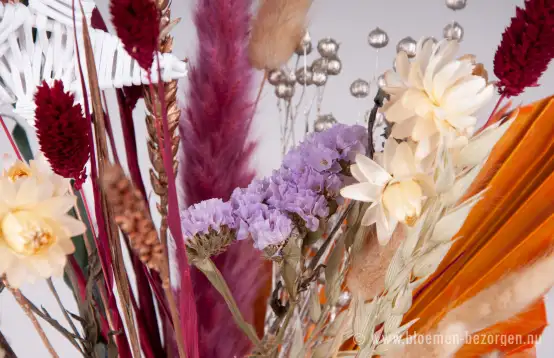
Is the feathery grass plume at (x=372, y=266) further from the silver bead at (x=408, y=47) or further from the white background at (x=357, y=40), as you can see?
the white background at (x=357, y=40)

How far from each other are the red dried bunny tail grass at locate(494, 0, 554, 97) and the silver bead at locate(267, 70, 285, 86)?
16cm

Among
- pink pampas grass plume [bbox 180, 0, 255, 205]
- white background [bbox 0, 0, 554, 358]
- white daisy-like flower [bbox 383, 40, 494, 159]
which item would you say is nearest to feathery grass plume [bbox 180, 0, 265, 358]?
pink pampas grass plume [bbox 180, 0, 255, 205]

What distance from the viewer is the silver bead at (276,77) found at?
40 centimetres

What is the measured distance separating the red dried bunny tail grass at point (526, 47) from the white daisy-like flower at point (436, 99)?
0.01 meters

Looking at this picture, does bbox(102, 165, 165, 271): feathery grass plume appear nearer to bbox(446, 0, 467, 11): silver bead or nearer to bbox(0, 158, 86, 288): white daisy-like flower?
bbox(0, 158, 86, 288): white daisy-like flower

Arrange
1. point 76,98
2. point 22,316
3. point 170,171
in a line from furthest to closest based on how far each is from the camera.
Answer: point 22,316
point 76,98
point 170,171

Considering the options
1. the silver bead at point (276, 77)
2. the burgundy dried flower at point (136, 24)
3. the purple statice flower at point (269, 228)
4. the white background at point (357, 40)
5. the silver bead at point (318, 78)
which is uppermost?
the white background at point (357, 40)

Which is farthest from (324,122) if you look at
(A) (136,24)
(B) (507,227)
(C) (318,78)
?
(A) (136,24)

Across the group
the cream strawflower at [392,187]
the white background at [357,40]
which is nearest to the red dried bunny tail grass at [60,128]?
the cream strawflower at [392,187]

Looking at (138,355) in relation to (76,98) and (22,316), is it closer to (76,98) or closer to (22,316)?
(76,98)

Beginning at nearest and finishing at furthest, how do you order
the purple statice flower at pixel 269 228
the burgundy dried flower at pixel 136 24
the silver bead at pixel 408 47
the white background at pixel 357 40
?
the burgundy dried flower at pixel 136 24 < the purple statice flower at pixel 269 228 < the silver bead at pixel 408 47 < the white background at pixel 357 40

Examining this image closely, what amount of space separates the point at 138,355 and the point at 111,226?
71 millimetres

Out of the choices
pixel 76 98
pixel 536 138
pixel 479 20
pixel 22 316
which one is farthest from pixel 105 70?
pixel 479 20

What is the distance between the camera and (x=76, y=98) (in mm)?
320
